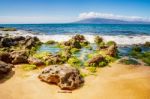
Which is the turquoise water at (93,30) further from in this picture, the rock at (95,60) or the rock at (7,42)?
the rock at (95,60)

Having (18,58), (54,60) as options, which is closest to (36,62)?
(54,60)

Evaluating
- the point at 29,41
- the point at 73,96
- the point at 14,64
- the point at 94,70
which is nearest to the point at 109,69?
the point at 94,70

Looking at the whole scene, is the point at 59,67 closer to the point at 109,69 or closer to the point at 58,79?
the point at 58,79

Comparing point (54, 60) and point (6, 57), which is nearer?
point (54, 60)

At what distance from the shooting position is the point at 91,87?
12.8m

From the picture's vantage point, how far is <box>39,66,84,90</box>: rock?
12.7 m

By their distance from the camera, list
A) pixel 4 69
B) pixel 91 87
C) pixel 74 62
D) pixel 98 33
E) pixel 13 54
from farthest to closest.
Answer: pixel 98 33 → pixel 13 54 → pixel 74 62 → pixel 4 69 → pixel 91 87

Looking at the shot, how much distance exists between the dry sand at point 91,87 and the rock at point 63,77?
355 mm

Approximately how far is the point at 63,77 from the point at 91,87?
5.82 ft

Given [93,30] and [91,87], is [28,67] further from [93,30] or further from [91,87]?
[93,30]

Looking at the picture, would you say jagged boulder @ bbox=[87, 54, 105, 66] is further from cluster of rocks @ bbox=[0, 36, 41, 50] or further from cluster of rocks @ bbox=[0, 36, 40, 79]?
cluster of rocks @ bbox=[0, 36, 41, 50]

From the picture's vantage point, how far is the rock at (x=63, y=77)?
12.7 metres

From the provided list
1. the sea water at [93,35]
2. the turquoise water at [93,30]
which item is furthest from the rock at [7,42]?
the turquoise water at [93,30]

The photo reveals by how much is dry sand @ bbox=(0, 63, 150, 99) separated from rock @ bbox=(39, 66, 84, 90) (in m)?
0.36
